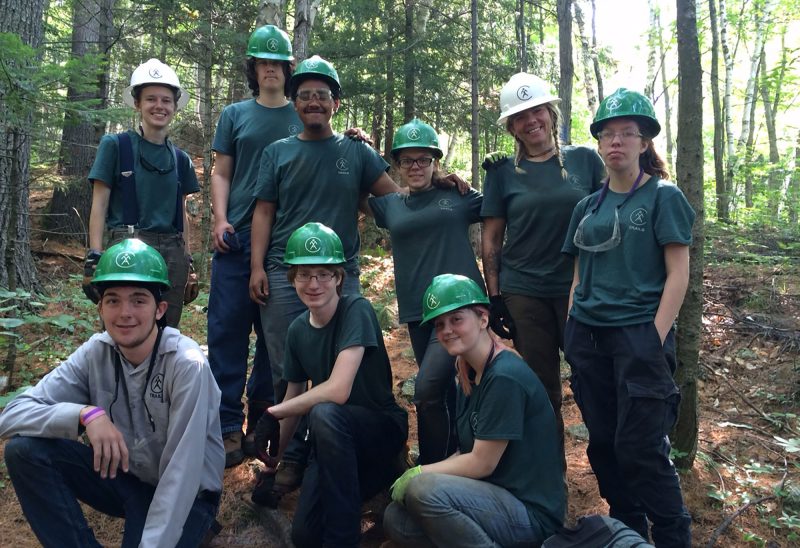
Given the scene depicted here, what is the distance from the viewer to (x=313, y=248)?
3.46m

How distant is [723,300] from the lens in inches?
312

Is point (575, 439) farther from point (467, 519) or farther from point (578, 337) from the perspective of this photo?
point (467, 519)

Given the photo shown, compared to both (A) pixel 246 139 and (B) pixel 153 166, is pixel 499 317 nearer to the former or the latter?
(A) pixel 246 139

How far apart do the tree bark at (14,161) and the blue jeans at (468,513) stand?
467 centimetres

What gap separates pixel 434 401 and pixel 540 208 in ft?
4.29

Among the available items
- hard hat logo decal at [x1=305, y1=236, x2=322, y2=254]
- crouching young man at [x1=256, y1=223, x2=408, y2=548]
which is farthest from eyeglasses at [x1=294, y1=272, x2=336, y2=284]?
hard hat logo decal at [x1=305, y1=236, x2=322, y2=254]

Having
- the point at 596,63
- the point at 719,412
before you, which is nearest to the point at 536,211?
the point at 719,412

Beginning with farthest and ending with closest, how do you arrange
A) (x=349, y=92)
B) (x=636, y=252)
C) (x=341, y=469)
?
(x=349, y=92), (x=341, y=469), (x=636, y=252)

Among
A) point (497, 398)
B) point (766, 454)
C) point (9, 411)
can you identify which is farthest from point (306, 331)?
point (766, 454)

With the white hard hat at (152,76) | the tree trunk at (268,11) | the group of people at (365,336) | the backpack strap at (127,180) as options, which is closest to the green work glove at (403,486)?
the group of people at (365,336)

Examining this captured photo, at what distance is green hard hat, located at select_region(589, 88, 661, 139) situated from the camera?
297 centimetres

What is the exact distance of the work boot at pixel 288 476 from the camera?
3748mm

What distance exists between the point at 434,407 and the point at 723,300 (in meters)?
6.07

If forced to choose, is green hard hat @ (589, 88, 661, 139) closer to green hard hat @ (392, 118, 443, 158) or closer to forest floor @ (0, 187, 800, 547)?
green hard hat @ (392, 118, 443, 158)
